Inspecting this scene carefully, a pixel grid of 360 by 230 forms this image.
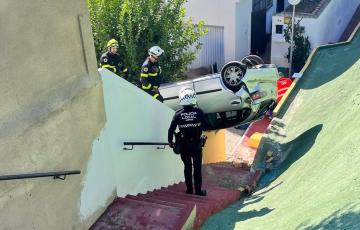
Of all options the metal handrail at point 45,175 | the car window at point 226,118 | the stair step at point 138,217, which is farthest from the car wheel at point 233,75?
the metal handrail at point 45,175

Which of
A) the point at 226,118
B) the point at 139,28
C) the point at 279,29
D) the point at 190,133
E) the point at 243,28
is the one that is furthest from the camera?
the point at 243,28

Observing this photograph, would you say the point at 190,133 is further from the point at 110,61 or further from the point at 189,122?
the point at 110,61

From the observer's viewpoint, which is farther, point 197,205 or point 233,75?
point 233,75

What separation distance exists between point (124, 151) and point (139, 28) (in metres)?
5.27

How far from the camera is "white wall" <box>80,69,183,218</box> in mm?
5421

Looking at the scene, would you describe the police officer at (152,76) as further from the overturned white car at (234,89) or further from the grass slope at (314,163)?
the grass slope at (314,163)

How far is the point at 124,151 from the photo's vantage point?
619cm

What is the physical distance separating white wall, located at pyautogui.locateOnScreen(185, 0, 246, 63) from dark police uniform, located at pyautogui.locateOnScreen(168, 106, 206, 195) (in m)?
11.3

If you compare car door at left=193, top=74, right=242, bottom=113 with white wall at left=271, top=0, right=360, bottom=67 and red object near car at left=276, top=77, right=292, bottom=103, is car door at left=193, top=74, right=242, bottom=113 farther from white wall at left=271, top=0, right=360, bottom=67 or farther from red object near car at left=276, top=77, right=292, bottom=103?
white wall at left=271, top=0, right=360, bottom=67

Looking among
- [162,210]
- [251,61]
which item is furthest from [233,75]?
[162,210]

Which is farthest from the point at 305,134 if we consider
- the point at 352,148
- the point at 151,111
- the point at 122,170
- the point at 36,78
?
the point at 36,78

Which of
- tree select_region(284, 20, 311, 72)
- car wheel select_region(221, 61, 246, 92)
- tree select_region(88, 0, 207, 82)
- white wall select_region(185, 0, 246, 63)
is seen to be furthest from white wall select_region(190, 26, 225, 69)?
car wheel select_region(221, 61, 246, 92)

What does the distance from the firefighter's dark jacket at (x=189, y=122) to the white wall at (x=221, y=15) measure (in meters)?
11.3

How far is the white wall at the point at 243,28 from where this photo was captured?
57.8 ft
